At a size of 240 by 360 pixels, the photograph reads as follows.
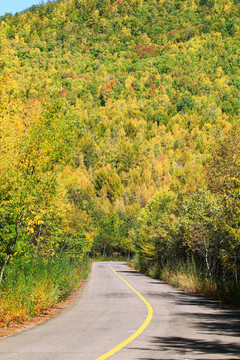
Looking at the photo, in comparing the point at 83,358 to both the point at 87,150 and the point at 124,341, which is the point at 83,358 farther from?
the point at 87,150

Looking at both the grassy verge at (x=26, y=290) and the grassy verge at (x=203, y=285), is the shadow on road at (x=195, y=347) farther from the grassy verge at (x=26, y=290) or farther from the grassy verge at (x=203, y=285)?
the grassy verge at (x=203, y=285)

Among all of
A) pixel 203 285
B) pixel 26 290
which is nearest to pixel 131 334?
pixel 26 290

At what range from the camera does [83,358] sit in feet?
20.9

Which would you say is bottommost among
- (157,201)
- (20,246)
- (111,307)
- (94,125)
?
(111,307)

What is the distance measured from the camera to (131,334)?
8.75m

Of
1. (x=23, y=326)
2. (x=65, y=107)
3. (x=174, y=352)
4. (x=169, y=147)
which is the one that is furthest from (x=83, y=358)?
(x=169, y=147)

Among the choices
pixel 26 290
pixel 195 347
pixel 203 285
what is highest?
pixel 26 290

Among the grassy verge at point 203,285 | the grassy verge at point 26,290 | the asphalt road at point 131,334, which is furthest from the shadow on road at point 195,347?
the grassy verge at point 203,285

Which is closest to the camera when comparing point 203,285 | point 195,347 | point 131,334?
point 195,347

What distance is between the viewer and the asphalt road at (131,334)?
22.2 ft

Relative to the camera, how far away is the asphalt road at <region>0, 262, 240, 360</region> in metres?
6.77

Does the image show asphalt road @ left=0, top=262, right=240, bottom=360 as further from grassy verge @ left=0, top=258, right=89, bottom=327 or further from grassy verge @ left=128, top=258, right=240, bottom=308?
grassy verge @ left=128, top=258, right=240, bottom=308

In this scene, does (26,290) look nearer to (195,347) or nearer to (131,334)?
(131,334)

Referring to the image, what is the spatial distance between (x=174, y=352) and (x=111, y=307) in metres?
7.61
